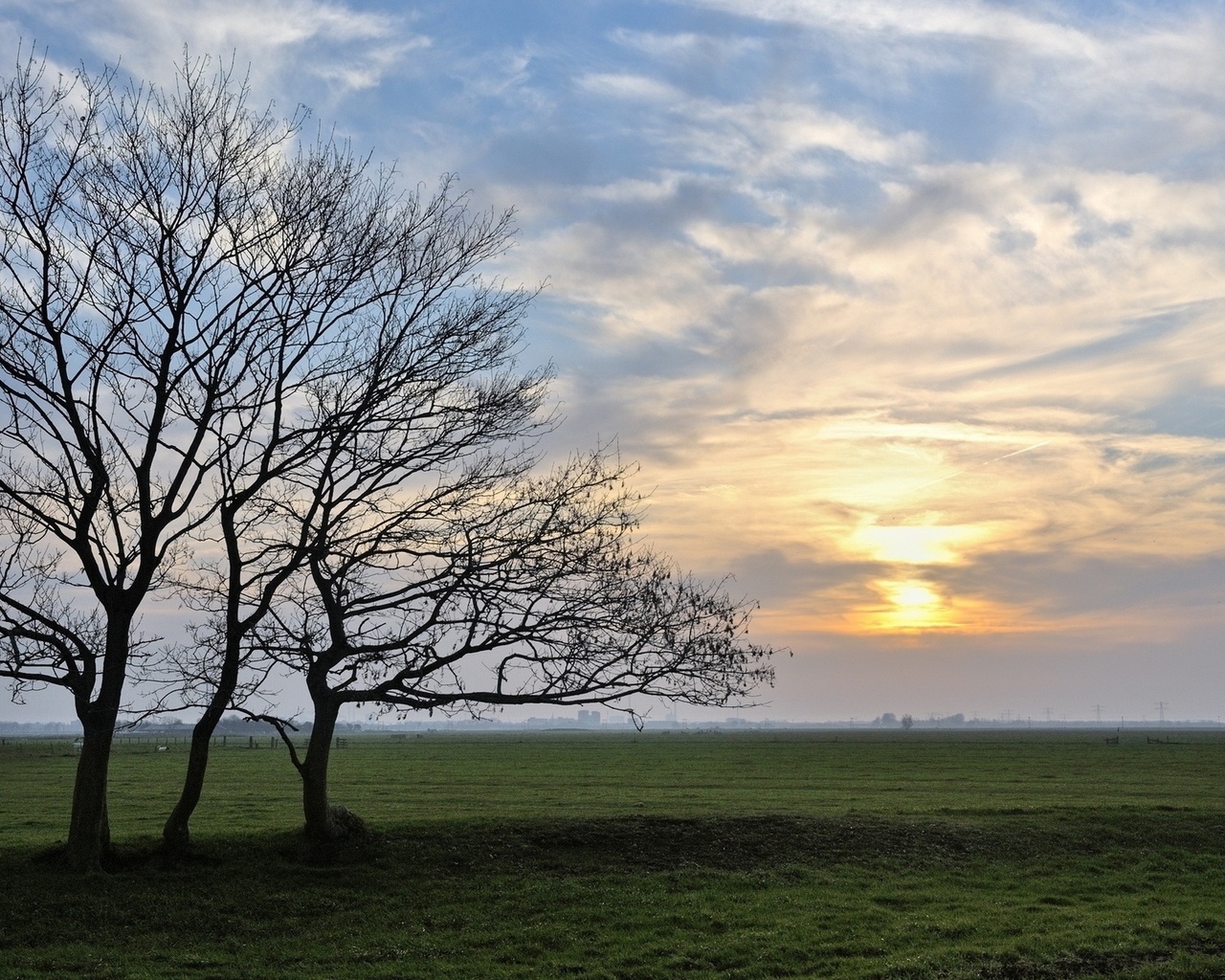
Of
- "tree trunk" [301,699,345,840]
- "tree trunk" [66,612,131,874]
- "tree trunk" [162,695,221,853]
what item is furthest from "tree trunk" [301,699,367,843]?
"tree trunk" [66,612,131,874]

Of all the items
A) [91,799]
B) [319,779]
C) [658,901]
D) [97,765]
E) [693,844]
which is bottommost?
[658,901]

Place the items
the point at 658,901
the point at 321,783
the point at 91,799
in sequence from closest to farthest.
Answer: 1. the point at 658,901
2. the point at 91,799
3. the point at 321,783

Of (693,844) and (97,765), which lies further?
(693,844)

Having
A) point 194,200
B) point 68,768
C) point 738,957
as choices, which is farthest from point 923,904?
point 68,768

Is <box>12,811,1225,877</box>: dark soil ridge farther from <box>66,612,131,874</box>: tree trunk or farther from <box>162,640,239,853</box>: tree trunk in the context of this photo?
<box>66,612,131,874</box>: tree trunk

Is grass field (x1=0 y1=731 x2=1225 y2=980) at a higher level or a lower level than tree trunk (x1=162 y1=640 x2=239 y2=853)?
lower

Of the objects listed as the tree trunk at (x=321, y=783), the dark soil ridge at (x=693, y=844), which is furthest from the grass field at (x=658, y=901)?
the tree trunk at (x=321, y=783)

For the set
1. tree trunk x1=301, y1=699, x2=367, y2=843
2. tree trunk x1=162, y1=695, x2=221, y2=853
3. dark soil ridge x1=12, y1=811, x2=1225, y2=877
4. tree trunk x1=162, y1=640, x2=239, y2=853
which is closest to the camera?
tree trunk x1=162, y1=640, x2=239, y2=853

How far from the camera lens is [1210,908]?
1912cm

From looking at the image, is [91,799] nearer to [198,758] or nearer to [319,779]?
[198,758]

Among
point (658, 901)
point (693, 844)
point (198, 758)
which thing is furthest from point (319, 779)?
point (693, 844)

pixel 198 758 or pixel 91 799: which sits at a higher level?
pixel 198 758

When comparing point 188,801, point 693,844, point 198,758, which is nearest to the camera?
point 188,801

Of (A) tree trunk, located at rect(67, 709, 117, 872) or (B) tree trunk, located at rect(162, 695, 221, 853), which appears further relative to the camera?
(B) tree trunk, located at rect(162, 695, 221, 853)
